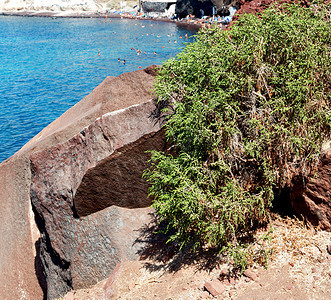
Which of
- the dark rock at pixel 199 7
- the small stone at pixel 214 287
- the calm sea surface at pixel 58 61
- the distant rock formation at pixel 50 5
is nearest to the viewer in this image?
the small stone at pixel 214 287

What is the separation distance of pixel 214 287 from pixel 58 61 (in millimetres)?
43764

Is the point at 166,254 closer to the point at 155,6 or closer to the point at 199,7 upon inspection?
the point at 199,7

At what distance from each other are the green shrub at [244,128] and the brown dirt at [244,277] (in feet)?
1.53

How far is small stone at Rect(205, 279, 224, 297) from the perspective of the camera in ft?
21.8

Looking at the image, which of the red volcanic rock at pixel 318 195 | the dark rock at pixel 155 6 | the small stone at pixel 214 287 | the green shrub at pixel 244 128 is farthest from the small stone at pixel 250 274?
the dark rock at pixel 155 6

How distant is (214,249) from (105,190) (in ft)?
10.2

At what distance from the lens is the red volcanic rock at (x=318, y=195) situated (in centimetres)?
702

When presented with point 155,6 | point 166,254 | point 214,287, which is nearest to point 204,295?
point 214,287

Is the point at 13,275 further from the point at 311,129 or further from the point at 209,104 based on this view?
the point at 311,129

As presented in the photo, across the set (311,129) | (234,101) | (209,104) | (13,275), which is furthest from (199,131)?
(13,275)

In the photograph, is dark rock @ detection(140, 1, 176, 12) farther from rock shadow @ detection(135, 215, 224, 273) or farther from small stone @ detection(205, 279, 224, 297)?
small stone @ detection(205, 279, 224, 297)

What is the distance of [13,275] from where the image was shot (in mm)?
10984

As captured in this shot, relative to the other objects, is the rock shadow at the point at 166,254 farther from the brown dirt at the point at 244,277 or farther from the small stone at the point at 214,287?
the small stone at the point at 214,287

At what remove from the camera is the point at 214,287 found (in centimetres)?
671
